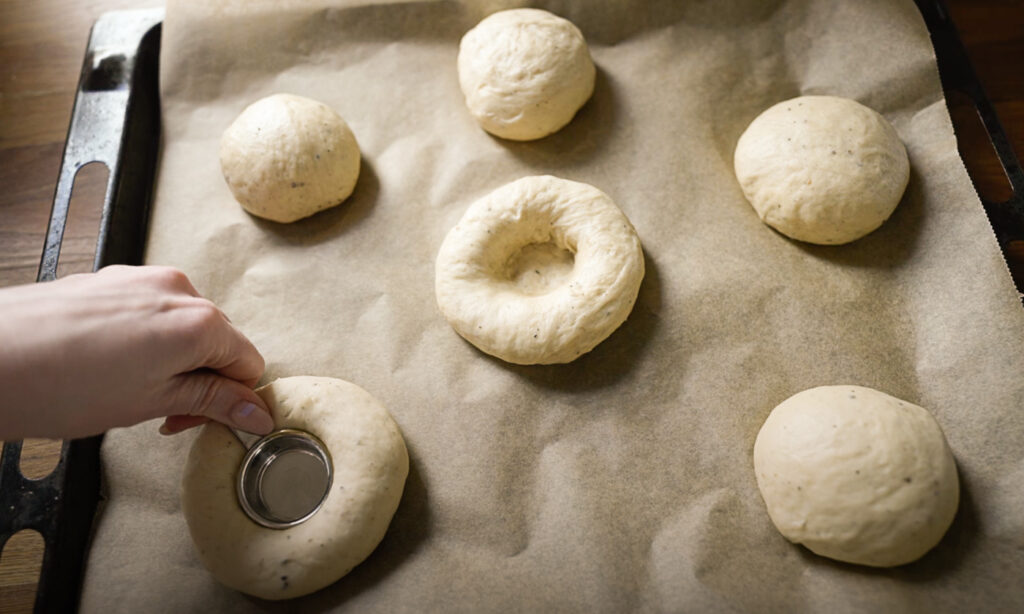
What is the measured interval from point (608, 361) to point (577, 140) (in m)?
0.86

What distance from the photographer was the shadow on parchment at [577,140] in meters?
2.36

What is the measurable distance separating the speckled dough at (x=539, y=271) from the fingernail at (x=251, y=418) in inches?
24.6

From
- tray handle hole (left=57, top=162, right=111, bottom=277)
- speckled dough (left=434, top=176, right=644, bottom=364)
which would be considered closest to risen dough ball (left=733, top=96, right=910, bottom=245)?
speckled dough (left=434, top=176, right=644, bottom=364)

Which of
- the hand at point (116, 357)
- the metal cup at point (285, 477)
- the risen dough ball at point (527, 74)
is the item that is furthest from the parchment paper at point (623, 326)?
the hand at point (116, 357)

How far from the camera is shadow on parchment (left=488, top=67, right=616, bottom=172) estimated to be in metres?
2.36

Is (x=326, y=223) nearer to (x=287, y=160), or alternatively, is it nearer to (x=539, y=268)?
(x=287, y=160)

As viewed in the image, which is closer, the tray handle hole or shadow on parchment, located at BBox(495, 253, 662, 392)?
shadow on parchment, located at BBox(495, 253, 662, 392)

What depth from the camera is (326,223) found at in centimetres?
232

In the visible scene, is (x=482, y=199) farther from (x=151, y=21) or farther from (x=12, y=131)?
(x=12, y=131)

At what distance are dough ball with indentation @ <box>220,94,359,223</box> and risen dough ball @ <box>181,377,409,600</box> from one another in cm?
68

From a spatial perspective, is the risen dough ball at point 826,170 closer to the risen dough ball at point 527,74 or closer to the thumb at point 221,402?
the risen dough ball at point 527,74

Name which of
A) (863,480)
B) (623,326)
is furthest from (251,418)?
(863,480)

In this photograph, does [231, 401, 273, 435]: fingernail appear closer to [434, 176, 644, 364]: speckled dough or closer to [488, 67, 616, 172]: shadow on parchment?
[434, 176, 644, 364]: speckled dough

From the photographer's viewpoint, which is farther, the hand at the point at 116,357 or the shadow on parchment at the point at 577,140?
the shadow on parchment at the point at 577,140
